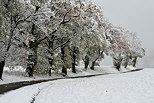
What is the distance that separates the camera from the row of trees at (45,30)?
98.7 ft

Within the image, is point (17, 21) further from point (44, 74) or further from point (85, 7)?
point (44, 74)

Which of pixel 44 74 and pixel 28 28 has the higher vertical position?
pixel 28 28

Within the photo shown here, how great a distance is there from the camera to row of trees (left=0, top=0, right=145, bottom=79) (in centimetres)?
3008

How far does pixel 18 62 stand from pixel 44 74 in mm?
10642

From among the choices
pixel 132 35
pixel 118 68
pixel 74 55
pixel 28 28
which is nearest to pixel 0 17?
pixel 28 28

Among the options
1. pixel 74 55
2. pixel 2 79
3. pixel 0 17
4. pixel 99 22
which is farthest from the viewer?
pixel 74 55

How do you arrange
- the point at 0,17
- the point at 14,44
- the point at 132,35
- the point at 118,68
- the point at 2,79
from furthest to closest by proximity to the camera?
the point at 132,35 < the point at 118,68 < the point at 14,44 < the point at 2,79 < the point at 0,17

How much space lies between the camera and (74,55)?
53188 mm

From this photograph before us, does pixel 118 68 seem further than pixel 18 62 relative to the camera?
Yes

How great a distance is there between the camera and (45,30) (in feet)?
109

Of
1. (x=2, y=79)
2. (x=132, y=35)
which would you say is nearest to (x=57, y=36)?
(x=2, y=79)

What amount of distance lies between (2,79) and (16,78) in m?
2.77

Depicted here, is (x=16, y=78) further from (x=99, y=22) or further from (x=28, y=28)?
(x=99, y=22)

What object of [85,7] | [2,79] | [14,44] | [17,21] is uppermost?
[85,7]
